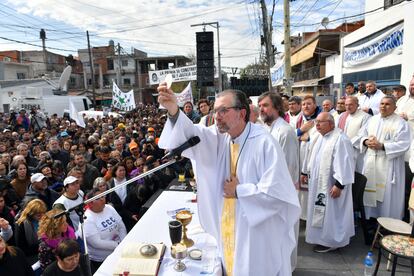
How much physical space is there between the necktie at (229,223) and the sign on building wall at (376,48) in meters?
9.19

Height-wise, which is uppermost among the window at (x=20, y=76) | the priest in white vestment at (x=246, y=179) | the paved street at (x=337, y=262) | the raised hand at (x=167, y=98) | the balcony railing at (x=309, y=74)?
the window at (x=20, y=76)

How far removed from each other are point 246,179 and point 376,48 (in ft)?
36.1

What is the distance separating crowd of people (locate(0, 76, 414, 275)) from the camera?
Result: 215 centimetres

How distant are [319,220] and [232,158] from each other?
232 centimetres

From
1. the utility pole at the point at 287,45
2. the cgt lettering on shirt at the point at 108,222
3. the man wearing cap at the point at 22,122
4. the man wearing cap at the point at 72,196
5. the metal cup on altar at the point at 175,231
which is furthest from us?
the man wearing cap at the point at 22,122

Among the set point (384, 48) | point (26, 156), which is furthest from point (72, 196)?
point (384, 48)

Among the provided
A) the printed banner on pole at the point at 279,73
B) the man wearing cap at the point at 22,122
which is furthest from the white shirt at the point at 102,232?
the man wearing cap at the point at 22,122

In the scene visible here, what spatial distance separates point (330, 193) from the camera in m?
4.00

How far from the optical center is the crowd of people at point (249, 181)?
2150 millimetres

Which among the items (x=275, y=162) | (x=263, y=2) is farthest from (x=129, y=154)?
(x=263, y=2)

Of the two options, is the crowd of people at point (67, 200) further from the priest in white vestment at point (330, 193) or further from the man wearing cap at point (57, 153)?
the priest in white vestment at point (330, 193)

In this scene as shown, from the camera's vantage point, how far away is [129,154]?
7.41m

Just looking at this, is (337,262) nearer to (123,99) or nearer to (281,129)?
(281,129)

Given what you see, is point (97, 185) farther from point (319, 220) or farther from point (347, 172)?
point (347, 172)
